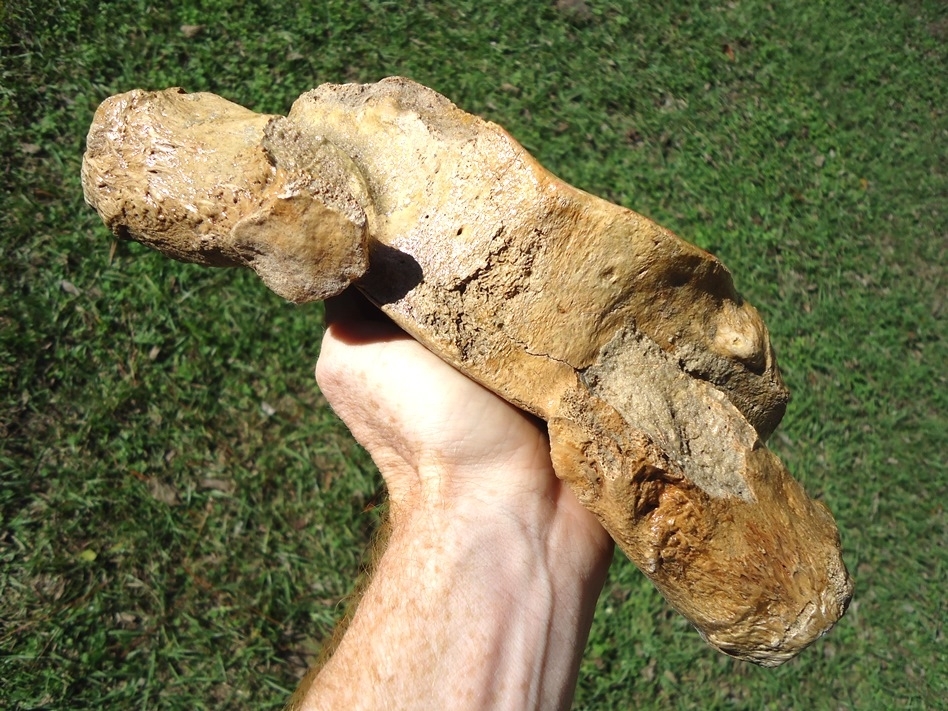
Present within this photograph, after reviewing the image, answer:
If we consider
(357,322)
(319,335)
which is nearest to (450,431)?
(357,322)

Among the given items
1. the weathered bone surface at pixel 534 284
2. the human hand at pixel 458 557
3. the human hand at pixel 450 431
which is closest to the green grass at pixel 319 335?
the human hand at pixel 458 557

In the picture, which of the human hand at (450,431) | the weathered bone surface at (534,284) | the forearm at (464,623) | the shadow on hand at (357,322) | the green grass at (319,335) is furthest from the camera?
the green grass at (319,335)

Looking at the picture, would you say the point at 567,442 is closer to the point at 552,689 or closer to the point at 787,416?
the point at 552,689

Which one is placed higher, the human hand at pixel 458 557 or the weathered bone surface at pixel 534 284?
the weathered bone surface at pixel 534 284

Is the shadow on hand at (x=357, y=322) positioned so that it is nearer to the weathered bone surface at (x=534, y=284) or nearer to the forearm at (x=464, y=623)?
the weathered bone surface at (x=534, y=284)

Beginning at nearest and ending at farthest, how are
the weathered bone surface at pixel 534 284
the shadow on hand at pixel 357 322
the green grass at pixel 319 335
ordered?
the weathered bone surface at pixel 534 284, the shadow on hand at pixel 357 322, the green grass at pixel 319 335

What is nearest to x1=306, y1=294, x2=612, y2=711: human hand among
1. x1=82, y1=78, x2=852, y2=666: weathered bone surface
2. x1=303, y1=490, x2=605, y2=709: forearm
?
x1=303, y1=490, x2=605, y2=709: forearm
